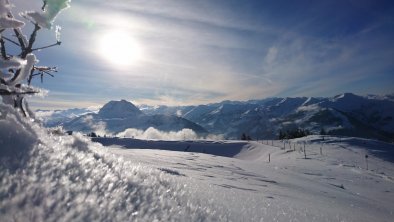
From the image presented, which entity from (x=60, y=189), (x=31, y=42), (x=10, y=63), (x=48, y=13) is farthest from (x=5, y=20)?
(x=60, y=189)

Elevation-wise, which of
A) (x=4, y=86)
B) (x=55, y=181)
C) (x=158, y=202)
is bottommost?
(x=158, y=202)

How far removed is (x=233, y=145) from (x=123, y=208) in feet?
258

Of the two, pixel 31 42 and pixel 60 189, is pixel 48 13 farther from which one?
pixel 60 189

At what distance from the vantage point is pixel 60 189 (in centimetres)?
116

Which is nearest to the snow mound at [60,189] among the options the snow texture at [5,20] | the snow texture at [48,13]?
the snow texture at [5,20]

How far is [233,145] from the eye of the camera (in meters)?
79.0

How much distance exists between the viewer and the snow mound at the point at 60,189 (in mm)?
988

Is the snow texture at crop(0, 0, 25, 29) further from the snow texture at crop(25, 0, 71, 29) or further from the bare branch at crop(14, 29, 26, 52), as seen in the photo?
the bare branch at crop(14, 29, 26, 52)

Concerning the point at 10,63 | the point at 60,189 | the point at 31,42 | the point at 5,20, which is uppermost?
the point at 31,42

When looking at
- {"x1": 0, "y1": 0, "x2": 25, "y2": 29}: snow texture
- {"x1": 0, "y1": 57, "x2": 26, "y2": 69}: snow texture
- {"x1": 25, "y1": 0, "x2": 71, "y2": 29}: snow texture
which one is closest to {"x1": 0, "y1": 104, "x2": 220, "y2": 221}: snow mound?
{"x1": 0, "y1": 57, "x2": 26, "y2": 69}: snow texture

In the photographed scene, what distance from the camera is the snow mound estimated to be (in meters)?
0.99

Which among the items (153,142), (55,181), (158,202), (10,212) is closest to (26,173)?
(55,181)

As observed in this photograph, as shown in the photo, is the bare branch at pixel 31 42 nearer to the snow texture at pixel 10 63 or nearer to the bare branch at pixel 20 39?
the bare branch at pixel 20 39

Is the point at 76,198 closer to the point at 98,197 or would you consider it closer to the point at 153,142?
the point at 98,197
